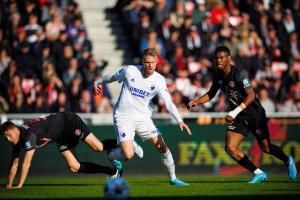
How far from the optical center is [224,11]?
25.6 m

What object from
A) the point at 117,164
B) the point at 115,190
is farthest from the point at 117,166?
the point at 115,190

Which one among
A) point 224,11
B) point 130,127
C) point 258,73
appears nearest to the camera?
point 130,127

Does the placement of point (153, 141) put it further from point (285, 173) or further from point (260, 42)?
point (260, 42)

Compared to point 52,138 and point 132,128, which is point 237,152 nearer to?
point 132,128

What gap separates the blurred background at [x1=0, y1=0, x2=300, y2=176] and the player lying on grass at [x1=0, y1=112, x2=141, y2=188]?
170 inches

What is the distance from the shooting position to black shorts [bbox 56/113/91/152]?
1556 centimetres

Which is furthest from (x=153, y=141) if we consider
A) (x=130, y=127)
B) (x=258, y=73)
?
(x=258, y=73)

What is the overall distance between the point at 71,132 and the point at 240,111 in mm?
3097

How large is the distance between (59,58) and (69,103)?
1.55 metres

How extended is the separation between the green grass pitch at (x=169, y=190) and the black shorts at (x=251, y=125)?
95 cm

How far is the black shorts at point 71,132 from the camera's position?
15562 mm

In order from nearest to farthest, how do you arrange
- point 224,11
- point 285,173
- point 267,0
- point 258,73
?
point 285,173, point 258,73, point 224,11, point 267,0

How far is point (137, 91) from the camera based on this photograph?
15.3m

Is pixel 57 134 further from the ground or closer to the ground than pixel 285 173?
further from the ground
